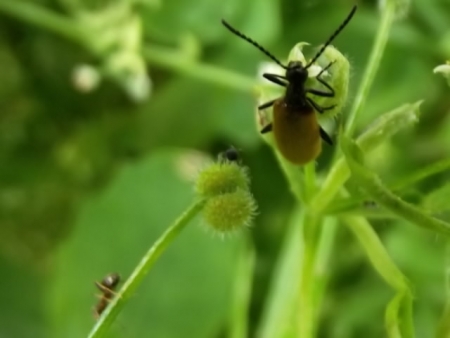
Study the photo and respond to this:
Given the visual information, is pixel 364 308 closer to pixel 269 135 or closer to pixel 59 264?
pixel 59 264

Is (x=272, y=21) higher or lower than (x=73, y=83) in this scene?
higher

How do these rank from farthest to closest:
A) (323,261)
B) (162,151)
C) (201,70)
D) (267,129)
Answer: (162,151)
(201,70)
(323,261)
(267,129)

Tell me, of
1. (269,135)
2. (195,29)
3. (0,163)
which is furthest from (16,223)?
(269,135)

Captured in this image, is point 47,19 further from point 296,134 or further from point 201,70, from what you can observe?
point 296,134

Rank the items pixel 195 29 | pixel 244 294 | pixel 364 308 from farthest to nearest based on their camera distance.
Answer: pixel 195 29, pixel 364 308, pixel 244 294

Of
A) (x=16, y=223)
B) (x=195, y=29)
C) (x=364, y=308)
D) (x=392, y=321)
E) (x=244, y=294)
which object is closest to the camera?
(x=392, y=321)

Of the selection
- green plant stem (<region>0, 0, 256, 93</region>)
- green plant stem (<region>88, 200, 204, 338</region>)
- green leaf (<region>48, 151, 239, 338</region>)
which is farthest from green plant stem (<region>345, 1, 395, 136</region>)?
green leaf (<region>48, 151, 239, 338</region>)

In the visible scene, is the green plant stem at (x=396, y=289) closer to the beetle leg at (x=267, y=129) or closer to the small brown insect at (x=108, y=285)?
the beetle leg at (x=267, y=129)

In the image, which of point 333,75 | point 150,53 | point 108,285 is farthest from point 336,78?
point 150,53
